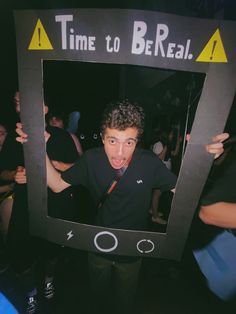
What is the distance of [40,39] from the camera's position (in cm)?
92

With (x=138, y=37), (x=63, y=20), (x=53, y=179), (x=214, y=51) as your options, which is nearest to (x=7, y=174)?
(x=53, y=179)

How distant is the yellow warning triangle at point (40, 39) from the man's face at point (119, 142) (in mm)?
459

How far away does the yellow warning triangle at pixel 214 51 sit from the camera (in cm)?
86

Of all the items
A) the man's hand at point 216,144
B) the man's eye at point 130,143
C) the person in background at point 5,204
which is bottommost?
the person in background at point 5,204

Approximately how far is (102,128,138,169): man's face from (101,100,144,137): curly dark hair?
24mm

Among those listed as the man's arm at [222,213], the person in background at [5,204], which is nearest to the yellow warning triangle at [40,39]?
the man's arm at [222,213]

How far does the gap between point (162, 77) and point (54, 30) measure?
477 cm

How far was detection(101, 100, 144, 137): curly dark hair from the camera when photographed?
1.15 meters

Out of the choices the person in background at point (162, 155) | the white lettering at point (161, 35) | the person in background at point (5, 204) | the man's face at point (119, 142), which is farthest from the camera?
the person in background at point (162, 155)

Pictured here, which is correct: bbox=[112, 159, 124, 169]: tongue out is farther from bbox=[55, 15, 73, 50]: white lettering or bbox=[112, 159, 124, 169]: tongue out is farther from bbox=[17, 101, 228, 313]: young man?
bbox=[55, 15, 73, 50]: white lettering

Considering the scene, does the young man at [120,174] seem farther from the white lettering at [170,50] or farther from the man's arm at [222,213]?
the white lettering at [170,50]

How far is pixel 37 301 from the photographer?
6.73ft

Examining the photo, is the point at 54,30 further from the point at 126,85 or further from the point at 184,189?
the point at 126,85

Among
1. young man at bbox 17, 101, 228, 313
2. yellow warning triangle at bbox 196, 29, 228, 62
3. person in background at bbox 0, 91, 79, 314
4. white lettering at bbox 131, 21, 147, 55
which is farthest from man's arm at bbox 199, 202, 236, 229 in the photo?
person in background at bbox 0, 91, 79, 314
